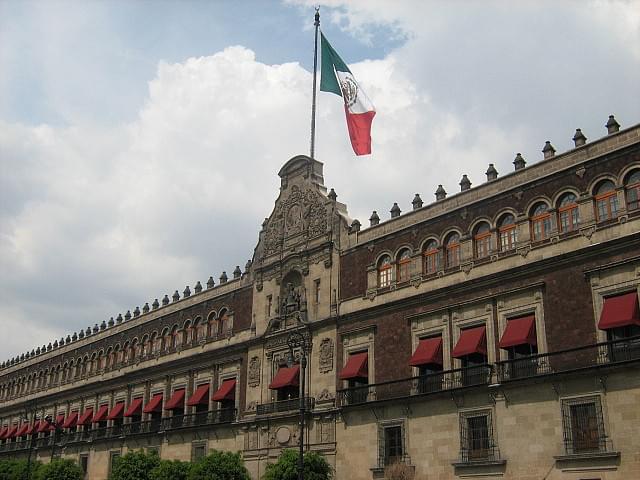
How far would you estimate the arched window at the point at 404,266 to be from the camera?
35.0m

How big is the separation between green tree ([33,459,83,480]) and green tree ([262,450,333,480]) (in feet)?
71.6

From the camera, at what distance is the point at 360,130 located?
38.6 metres

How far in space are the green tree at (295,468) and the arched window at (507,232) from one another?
11616mm

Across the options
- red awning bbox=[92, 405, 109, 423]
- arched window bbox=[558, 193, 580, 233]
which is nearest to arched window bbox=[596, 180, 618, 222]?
arched window bbox=[558, 193, 580, 233]

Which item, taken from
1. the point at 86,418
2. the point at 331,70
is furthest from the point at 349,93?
the point at 86,418

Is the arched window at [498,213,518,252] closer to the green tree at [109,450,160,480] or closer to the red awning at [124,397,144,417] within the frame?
the green tree at [109,450,160,480]

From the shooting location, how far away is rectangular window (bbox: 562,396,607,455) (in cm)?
2623

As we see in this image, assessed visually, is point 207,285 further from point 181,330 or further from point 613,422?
point 613,422

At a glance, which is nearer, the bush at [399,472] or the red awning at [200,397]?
the bush at [399,472]

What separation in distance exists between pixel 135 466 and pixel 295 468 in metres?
12.7

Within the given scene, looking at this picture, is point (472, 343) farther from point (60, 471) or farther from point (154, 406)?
point (60, 471)

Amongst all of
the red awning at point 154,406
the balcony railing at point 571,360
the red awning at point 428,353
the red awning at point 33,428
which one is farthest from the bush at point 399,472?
the red awning at point 33,428

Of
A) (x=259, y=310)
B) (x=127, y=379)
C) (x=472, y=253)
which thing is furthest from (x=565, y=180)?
(x=127, y=379)

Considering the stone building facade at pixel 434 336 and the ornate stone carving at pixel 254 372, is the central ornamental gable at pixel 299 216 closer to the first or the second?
the stone building facade at pixel 434 336
